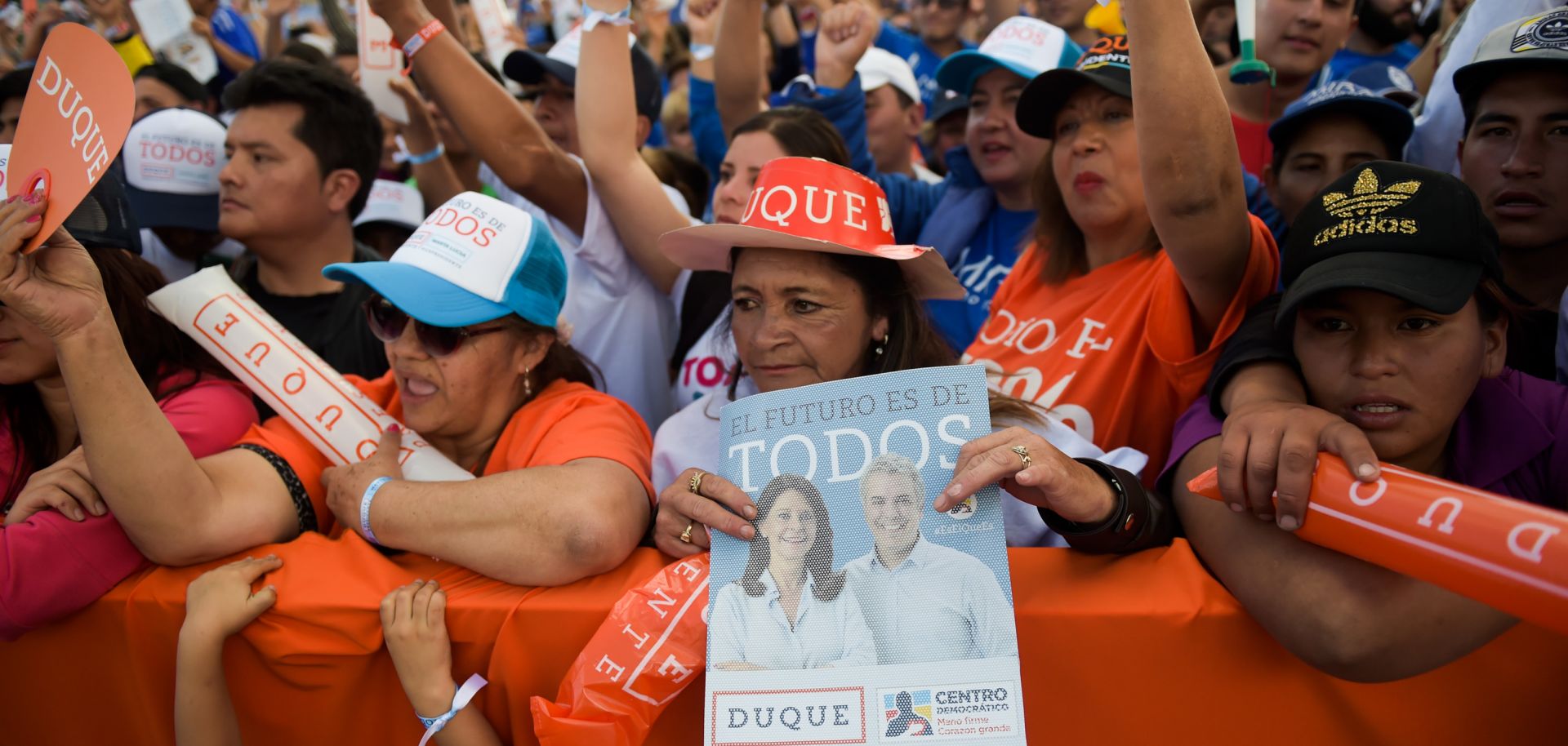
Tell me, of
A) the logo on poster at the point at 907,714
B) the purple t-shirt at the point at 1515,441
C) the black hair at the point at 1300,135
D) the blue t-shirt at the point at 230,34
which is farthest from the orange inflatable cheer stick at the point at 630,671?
the blue t-shirt at the point at 230,34

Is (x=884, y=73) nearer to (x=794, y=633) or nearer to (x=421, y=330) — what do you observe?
(x=421, y=330)

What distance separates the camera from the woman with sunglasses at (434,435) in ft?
6.63

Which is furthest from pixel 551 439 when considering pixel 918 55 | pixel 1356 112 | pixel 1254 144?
pixel 918 55

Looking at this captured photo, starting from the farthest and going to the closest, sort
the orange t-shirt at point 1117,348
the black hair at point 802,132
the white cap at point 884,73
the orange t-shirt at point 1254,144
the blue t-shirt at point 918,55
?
the blue t-shirt at point 918,55 → the white cap at point 884,73 → the orange t-shirt at point 1254,144 → the black hair at point 802,132 → the orange t-shirt at point 1117,348

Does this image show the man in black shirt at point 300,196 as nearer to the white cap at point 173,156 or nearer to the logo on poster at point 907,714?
the white cap at point 173,156

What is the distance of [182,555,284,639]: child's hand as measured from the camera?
6.64ft

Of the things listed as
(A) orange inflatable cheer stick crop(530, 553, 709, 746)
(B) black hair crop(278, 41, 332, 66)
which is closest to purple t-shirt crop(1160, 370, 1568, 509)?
(A) orange inflatable cheer stick crop(530, 553, 709, 746)

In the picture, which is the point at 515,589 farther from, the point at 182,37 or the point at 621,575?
the point at 182,37

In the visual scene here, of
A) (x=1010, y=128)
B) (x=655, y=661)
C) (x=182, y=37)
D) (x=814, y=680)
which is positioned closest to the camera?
(x=814, y=680)

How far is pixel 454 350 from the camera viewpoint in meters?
2.45

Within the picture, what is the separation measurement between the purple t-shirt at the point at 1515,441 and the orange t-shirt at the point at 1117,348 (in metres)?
0.47

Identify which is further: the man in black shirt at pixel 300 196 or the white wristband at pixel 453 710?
the man in black shirt at pixel 300 196

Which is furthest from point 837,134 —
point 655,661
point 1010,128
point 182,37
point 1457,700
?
point 182,37

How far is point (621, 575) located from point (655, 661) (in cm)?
31
